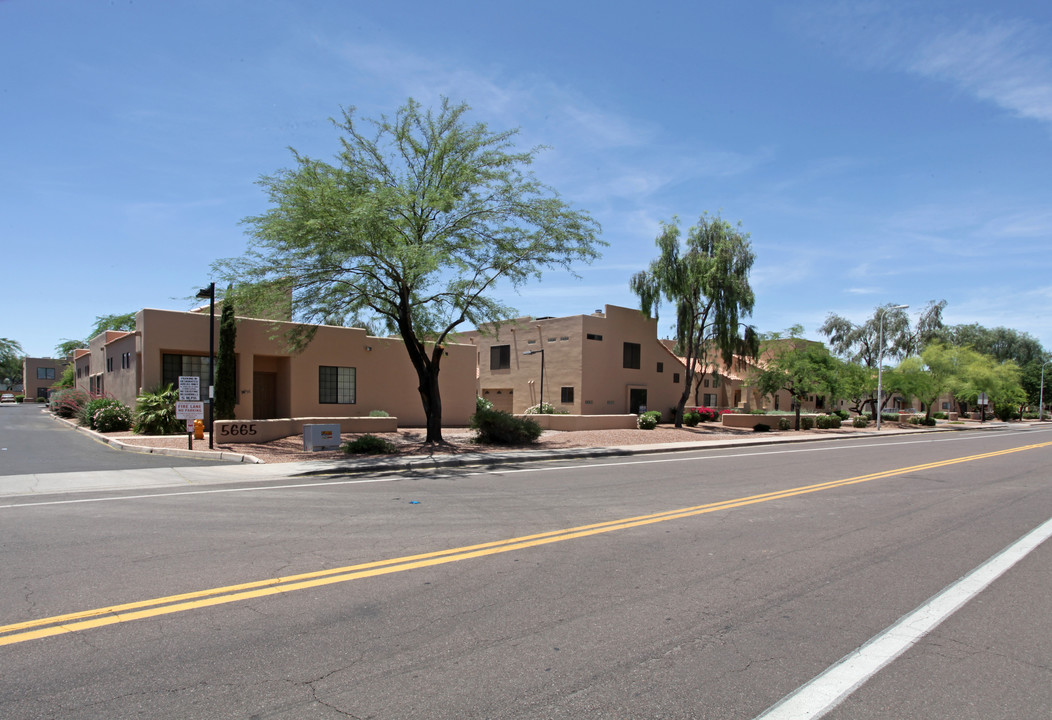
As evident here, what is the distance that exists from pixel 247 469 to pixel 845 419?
159ft

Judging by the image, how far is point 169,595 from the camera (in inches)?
216

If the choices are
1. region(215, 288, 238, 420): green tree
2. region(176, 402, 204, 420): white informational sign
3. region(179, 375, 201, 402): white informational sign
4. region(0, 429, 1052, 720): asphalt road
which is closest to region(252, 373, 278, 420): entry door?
region(215, 288, 238, 420): green tree

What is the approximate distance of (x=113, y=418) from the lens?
23.7 m

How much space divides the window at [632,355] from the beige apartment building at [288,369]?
38.2ft

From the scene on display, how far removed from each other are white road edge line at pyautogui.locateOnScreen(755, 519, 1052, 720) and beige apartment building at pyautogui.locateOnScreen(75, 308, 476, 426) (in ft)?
70.4

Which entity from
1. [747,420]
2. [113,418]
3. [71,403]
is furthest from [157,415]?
Result: [747,420]

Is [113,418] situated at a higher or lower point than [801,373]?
lower

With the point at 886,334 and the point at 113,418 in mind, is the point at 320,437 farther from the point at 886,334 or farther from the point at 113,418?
the point at 886,334

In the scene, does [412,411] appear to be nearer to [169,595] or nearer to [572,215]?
[572,215]

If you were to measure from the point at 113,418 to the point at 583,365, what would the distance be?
22.0 metres

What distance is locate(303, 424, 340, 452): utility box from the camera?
61.9 feet

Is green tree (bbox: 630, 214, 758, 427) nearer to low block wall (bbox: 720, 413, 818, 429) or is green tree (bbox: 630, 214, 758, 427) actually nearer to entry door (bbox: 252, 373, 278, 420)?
low block wall (bbox: 720, 413, 818, 429)

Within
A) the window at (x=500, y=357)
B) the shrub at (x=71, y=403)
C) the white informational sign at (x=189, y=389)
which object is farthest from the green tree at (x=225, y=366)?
the window at (x=500, y=357)

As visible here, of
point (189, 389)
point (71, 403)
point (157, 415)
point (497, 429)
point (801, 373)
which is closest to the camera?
point (189, 389)
